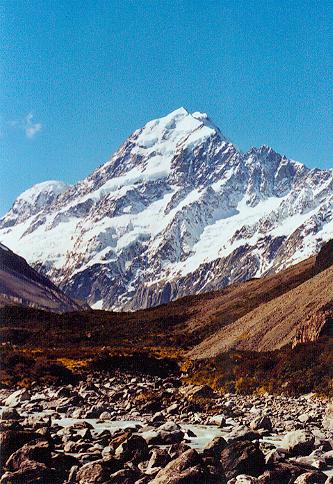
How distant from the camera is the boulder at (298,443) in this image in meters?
30.3

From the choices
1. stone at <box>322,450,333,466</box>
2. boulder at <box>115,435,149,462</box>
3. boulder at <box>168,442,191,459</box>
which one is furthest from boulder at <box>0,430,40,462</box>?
stone at <box>322,450,333,466</box>

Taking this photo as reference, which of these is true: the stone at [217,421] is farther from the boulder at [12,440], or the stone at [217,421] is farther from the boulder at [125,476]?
the boulder at [125,476]

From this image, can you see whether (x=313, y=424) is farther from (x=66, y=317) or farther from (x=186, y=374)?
(x=66, y=317)

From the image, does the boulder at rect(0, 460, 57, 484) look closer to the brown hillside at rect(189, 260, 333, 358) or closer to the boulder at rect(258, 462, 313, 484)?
the boulder at rect(258, 462, 313, 484)

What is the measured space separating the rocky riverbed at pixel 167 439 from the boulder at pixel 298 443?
0.04 metres

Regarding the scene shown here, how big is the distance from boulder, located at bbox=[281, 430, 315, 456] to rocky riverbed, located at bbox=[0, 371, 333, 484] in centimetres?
4

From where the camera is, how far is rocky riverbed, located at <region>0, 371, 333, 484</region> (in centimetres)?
2578

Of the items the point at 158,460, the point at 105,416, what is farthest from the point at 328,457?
the point at 105,416

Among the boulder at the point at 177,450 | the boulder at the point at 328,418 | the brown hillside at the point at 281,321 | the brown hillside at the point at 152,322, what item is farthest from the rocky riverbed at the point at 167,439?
the brown hillside at the point at 152,322

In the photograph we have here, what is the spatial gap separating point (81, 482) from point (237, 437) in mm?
8814

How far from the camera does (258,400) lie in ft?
167

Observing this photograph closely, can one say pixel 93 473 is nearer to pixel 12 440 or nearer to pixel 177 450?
pixel 177 450

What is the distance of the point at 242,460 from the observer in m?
27.0

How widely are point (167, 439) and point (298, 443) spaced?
6270 millimetres
